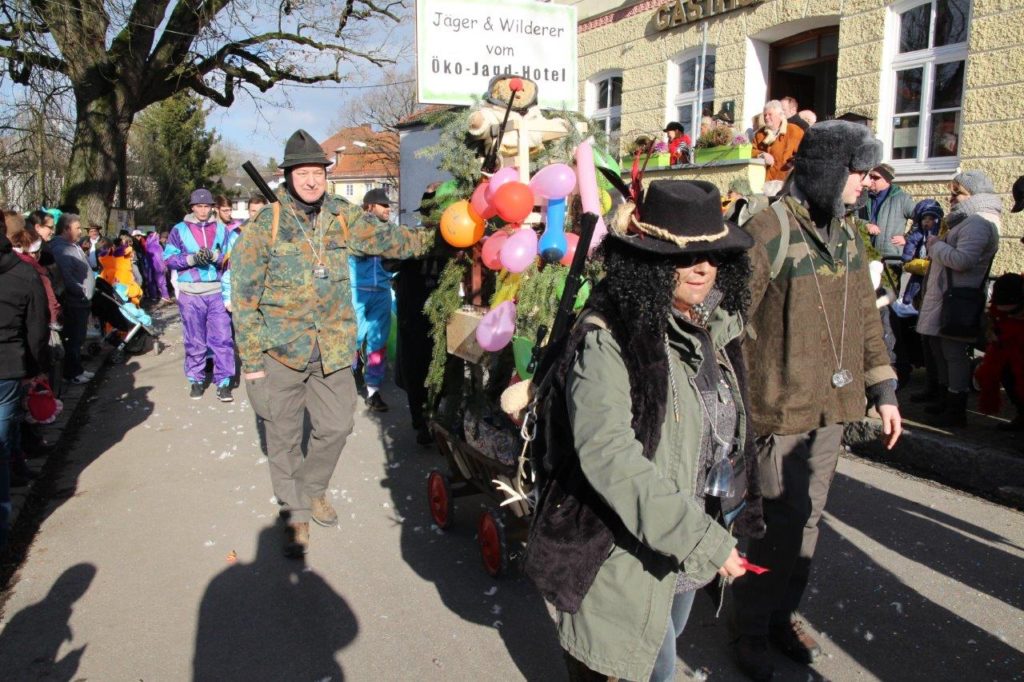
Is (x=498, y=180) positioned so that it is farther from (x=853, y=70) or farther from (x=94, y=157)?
(x=94, y=157)

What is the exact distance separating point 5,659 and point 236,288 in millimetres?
1999

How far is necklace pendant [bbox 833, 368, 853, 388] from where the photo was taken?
303 cm

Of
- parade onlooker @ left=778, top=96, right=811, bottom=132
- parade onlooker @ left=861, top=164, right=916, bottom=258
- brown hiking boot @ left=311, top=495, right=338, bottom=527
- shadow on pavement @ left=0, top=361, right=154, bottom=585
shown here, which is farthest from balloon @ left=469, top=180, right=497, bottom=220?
parade onlooker @ left=778, top=96, right=811, bottom=132

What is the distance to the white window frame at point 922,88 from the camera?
9.45 meters

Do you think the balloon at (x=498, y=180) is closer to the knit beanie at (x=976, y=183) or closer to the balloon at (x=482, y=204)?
the balloon at (x=482, y=204)

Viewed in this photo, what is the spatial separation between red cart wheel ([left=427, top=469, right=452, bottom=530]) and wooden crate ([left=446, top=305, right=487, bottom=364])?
0.77m

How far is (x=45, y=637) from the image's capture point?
3492 millimetres

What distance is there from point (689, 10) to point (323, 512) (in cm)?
1097

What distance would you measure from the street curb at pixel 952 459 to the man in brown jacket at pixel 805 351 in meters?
1.84

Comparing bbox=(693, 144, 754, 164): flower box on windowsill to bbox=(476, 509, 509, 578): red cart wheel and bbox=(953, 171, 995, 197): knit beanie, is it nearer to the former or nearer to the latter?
bbox=(953, 171, 995, 197): knit beanie

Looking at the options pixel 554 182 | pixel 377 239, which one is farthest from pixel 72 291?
pixel 554 182

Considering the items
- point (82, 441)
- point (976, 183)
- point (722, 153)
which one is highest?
point (722, 153)

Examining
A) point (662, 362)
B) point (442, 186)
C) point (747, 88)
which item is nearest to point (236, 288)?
point (442, 186)

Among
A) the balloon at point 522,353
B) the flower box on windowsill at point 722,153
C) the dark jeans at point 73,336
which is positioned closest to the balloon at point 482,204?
the balloon at point 522,353
